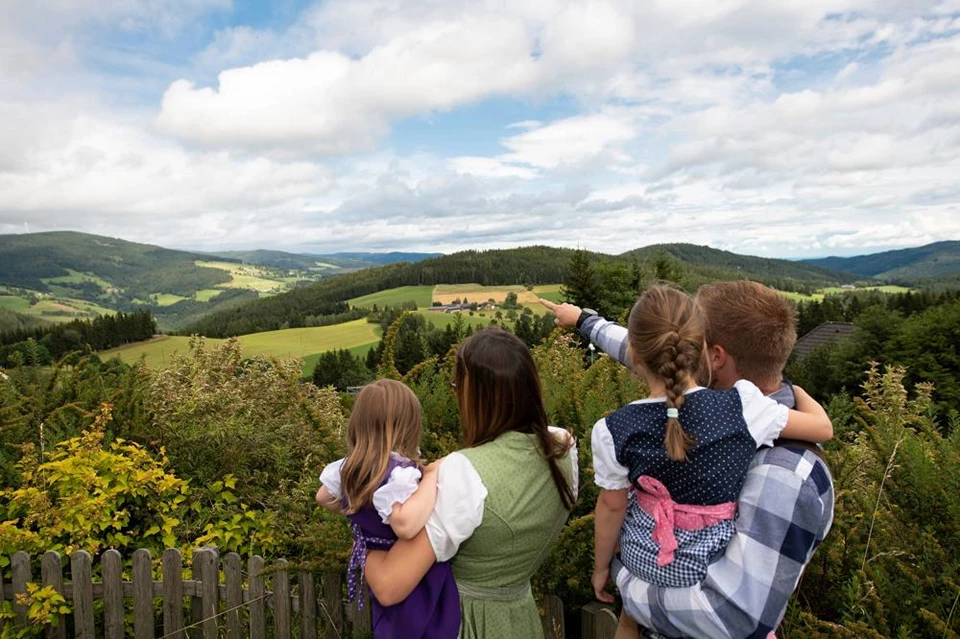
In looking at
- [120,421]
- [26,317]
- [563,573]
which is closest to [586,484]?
[563,573]

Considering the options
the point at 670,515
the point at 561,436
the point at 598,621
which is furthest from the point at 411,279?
the point at 670,515

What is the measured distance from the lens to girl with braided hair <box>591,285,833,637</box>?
1.69 meters

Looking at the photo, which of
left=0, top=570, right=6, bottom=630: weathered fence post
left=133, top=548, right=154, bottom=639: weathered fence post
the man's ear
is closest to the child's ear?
the man's ear

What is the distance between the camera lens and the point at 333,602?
3.06 metres

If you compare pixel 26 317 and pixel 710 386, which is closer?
pixel 710 386

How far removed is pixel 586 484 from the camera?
2787mm

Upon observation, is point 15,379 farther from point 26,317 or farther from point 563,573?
point 26,317

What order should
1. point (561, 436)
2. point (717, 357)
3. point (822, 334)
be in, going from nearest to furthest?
point (717, 357)
point (561, 436)
point (822, 334)

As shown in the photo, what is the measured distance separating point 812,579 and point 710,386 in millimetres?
1117

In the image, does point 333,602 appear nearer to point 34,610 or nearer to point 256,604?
point 256,604

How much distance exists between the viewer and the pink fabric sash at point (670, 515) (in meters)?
1.72

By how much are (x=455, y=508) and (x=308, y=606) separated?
5.88 feet

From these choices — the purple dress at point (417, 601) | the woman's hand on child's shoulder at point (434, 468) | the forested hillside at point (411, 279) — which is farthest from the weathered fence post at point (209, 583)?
the forested hillside at point (411, 279)

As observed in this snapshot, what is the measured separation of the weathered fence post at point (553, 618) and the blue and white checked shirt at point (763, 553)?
0.84m
